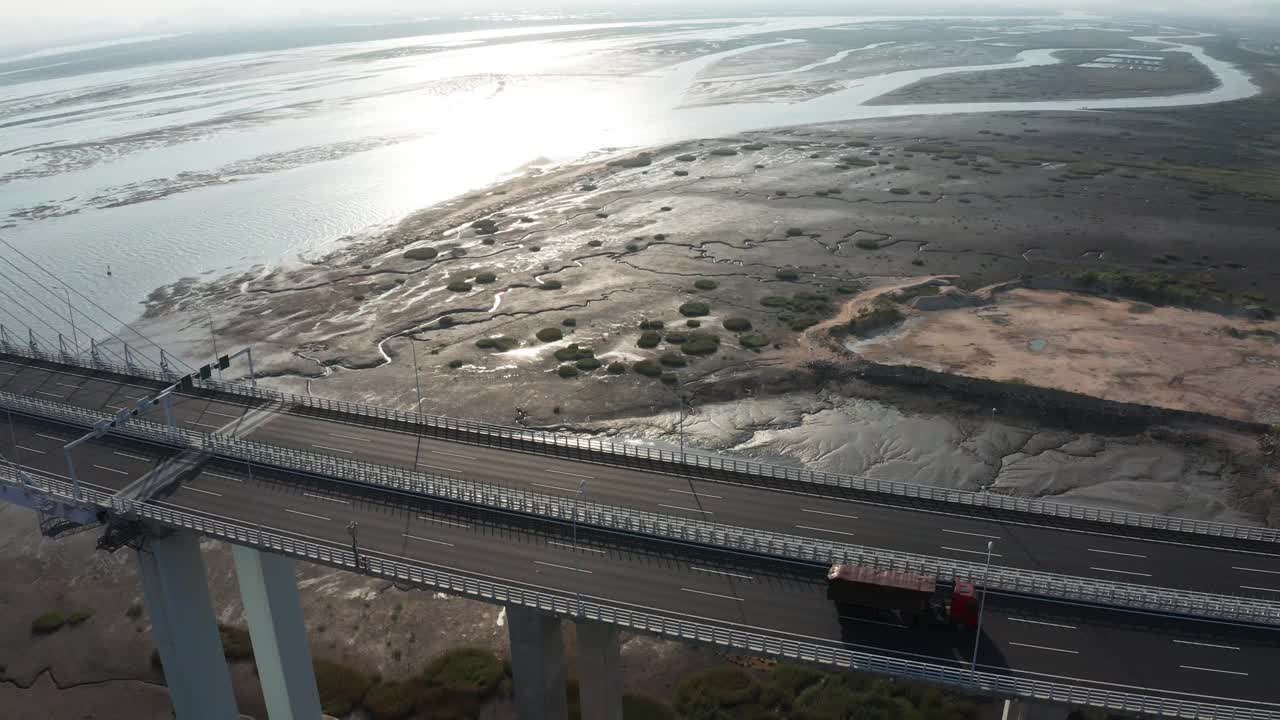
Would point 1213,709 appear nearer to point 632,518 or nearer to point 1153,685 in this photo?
point 1153,685

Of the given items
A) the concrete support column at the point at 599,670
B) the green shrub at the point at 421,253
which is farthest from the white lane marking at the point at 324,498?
the green shrub at the point at 421,253

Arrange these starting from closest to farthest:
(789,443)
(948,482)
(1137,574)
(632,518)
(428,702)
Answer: (1137,574)
(632,518)
(428,702)
(948,482)
(789,443)

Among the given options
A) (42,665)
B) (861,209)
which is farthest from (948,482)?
(861,209)

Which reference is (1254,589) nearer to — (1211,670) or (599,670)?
(1211,670)

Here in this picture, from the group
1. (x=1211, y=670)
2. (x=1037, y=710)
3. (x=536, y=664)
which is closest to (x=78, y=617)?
(x=536, y=664)

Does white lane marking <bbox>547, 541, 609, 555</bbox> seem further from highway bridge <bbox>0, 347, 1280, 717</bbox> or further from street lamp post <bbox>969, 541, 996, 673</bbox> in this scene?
street lamp post <bbox>969, 541, 996, 673</bbox>

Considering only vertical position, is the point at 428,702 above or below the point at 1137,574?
below
